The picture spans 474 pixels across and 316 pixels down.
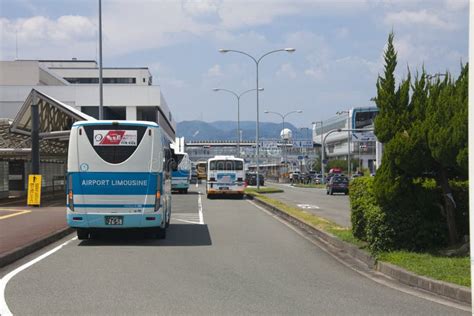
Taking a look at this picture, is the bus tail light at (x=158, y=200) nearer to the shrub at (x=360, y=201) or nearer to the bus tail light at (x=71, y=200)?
the bus tail light at (x=71, y=200)

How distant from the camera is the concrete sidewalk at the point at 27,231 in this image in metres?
12.7

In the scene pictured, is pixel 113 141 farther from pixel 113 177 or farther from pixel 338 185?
pixel 338 185

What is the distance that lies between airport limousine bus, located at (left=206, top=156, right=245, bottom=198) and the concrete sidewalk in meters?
15.7

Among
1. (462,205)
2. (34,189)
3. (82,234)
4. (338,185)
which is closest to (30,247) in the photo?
(82,234)

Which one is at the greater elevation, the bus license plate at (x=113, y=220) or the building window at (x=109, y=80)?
the building window at (x=109, y=80)

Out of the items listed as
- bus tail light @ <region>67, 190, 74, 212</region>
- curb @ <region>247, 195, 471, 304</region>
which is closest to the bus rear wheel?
bus tail light @ <region>67, 190, 74, 212</region>

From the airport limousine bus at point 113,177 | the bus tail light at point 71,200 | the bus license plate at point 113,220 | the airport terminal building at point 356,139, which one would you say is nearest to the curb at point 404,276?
the airport limousine bus at point 113,177

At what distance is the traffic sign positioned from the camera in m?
26.5

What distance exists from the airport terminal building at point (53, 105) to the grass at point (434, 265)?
21.0m

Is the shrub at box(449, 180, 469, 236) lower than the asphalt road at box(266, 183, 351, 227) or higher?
higher

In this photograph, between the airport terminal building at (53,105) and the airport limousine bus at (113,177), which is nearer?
the airport limousine bus at (113,177)

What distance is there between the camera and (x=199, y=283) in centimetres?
962

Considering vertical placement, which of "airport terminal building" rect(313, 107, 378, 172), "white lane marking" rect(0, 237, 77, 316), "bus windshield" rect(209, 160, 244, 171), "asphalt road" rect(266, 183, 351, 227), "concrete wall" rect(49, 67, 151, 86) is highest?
"concrete wall" rect(49, 67, 151, 86)

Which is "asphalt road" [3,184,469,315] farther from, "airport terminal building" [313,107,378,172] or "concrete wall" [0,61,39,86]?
"airport terminal building" [313,107,378,172]
